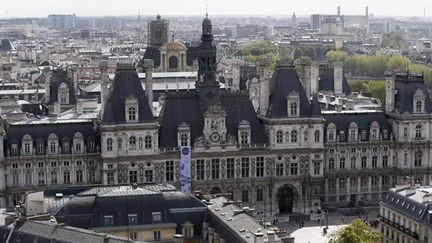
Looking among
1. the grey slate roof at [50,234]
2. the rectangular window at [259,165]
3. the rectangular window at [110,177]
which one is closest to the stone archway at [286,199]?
the rectangular window at [259,165]

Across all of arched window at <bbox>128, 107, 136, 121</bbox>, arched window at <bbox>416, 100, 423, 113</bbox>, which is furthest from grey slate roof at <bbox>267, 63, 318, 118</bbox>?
arched window at <bbox>128, 107, 136, 121</bbox>

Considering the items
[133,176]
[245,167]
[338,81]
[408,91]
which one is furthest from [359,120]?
[338,81]

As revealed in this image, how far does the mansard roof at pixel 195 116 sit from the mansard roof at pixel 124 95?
8.34 ft

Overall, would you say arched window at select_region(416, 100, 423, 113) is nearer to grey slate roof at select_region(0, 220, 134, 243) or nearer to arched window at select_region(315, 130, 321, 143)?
arched window at select_region(315, 130, 321, 143)

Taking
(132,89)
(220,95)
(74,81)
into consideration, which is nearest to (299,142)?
(220,95)

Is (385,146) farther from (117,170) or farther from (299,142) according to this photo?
(117,170)

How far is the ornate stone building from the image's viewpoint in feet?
346

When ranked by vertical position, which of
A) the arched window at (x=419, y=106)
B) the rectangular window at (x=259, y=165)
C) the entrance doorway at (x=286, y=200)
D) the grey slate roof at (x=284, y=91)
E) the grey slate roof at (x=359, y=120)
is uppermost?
the grey slate roof at (x=284, y=91)

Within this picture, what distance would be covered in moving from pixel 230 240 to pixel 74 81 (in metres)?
84.2

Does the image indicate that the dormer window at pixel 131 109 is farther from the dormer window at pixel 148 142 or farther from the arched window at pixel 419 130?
the arched window at pixel 419 130

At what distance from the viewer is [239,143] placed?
358 feet

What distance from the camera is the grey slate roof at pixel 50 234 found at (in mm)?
65562

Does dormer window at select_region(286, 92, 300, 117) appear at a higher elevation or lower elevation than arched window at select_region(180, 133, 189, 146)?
higher

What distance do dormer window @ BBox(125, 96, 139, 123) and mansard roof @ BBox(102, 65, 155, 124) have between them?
19.2 inches
